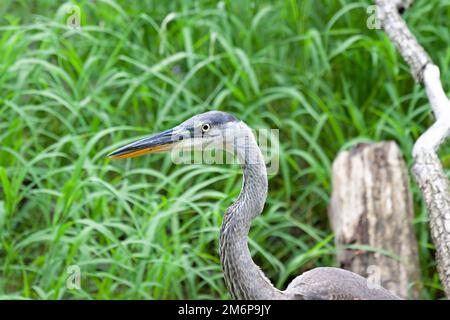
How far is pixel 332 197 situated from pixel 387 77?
0.88 metres

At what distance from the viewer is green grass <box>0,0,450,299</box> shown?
3.57 meters

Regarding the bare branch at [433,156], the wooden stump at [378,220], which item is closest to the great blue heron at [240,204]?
the bare branch at [433,156]

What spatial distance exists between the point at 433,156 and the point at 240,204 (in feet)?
2.58

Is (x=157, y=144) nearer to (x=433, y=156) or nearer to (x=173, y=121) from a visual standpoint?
(x=433, y=156)

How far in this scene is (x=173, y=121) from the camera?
4164 millimetres

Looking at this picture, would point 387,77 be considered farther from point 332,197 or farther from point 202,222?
point 202,222

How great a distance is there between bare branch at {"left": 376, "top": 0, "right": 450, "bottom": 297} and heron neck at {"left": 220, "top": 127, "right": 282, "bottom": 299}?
0.58 meters

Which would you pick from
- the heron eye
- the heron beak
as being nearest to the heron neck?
the heron eye

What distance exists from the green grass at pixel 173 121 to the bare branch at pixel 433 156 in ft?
1.67

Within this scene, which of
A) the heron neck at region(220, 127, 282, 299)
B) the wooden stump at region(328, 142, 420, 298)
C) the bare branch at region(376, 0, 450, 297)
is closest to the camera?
the heron neck at region(220, 127, 282, 299)

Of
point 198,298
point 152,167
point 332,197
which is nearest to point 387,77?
point 332,197

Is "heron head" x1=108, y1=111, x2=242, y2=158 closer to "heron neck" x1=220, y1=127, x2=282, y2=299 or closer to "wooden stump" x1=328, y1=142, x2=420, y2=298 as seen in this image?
"heron neck" x1=220, y1=127, x2=282, y2=299

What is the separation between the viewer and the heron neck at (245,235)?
265cm

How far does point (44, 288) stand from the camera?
347 cm
